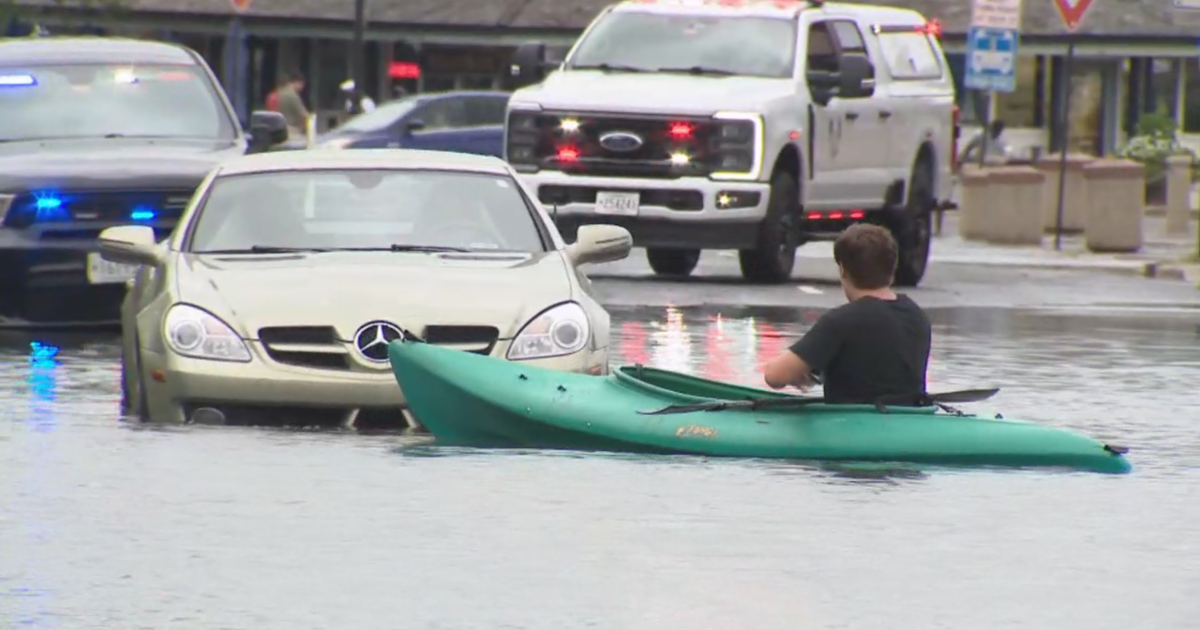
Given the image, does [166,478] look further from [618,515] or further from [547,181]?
[547,181]

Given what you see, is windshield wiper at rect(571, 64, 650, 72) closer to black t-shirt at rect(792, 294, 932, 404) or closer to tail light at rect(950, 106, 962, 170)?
tail light at rect(950, 106, 962, 170)

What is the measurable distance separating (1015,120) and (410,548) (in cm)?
4915

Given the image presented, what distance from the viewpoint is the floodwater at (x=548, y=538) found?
8.30 meters

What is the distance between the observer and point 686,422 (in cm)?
1173

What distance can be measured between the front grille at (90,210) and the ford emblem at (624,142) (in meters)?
5.93

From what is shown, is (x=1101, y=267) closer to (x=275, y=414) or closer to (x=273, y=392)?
(x=275, y=414)

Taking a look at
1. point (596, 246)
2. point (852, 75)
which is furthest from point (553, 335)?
point (852, 75)

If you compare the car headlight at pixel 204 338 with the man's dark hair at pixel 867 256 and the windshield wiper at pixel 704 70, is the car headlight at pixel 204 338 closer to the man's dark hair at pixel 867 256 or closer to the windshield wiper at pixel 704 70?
the man's dark hair at pixel 867 256

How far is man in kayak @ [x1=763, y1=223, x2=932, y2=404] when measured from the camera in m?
11.4

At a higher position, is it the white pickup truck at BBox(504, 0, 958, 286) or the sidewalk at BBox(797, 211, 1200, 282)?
the white pickup truck at BBox(504, 0, 958, 286)

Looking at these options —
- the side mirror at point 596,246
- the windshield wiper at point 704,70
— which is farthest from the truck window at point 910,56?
the side mirror at point 596,246

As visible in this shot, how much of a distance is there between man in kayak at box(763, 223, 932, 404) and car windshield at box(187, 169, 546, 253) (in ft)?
8.18

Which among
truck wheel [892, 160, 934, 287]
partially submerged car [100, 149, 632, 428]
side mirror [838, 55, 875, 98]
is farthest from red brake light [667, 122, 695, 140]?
partially submerged car [100, 149, 632, 428]

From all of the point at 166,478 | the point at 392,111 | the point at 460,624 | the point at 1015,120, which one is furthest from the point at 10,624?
the point at 1015,120
